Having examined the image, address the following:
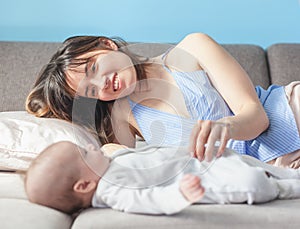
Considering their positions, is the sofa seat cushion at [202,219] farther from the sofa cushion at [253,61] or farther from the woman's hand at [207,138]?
the sofa cushion at [253,61]

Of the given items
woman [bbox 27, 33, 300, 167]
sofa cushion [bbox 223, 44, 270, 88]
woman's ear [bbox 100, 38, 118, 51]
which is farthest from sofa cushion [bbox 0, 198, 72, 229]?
sofa cushion [bbox 223, 44, 270, 88]

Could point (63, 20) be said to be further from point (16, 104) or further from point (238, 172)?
point (238, 172)

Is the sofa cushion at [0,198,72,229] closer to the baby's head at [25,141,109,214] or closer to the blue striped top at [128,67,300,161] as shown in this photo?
the baby's head at [25,141,109,214]

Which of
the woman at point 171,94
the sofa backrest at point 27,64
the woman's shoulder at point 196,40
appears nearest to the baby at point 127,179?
the woman at point 171,94

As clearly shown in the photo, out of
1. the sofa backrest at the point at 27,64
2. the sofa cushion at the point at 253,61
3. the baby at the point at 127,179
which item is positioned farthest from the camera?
the sofa cushion at the point at 253,61

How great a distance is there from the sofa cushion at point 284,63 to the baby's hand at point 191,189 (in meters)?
1.26

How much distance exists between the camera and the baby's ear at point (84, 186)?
1.27m

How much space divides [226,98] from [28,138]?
58cm

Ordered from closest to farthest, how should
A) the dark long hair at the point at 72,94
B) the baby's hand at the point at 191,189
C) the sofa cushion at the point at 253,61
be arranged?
the baby's hand at the point at 191,189, the dark long hair at the point at 72,94, the sofa cushion at the point at 253,61

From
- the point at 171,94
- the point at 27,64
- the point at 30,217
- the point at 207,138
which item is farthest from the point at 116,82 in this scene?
the point at 27,64

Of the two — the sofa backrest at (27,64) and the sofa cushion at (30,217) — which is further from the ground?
the sofa cushion at (30,217)

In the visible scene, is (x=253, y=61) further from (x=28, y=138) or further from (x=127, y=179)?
(x=127, y=179)

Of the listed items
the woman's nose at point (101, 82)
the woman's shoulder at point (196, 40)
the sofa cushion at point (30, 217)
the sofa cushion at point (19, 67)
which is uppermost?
the woman's shoulder at point (196, 40)

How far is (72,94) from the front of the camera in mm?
1792
